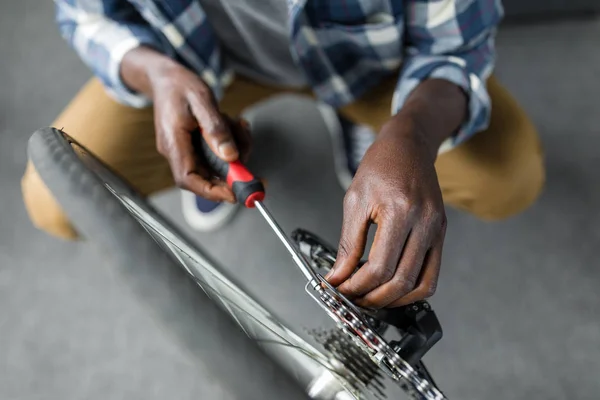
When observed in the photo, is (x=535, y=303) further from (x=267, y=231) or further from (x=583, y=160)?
(x=267, y=231)

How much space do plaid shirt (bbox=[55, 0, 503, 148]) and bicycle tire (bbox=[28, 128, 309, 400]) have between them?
1.10ft

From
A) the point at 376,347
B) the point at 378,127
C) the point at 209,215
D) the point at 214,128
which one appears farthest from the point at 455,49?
the point at 209,215

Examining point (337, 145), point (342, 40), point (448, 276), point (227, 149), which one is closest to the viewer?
point (227, 149)

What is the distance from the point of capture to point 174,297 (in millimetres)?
267

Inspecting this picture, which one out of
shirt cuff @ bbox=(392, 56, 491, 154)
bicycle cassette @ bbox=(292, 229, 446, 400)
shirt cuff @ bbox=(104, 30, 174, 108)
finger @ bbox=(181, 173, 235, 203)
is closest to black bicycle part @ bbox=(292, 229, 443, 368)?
bicycle cassette @ bbox=(292, 229, 446, 400)

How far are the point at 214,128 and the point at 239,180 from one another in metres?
0.07

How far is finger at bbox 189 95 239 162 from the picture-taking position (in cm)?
51

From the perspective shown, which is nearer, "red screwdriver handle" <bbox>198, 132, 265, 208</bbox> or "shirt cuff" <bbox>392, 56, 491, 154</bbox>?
"red screwdriver handle" <bbox>198, 132, 265, 208</bbox>

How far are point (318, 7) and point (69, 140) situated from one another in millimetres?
320

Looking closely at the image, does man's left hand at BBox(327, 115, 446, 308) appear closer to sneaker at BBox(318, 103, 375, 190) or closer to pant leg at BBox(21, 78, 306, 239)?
sneaker at BBox(318, 103, 375, 190)

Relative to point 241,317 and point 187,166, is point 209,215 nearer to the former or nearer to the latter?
point 187,166

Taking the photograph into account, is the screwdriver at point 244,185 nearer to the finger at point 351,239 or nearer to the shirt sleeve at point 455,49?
the finger at point 351,239

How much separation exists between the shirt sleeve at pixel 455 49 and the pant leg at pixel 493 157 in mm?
97

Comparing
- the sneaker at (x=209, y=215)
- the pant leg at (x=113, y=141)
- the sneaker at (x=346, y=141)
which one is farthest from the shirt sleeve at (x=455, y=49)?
the sneaker at (x=209, y=215)
